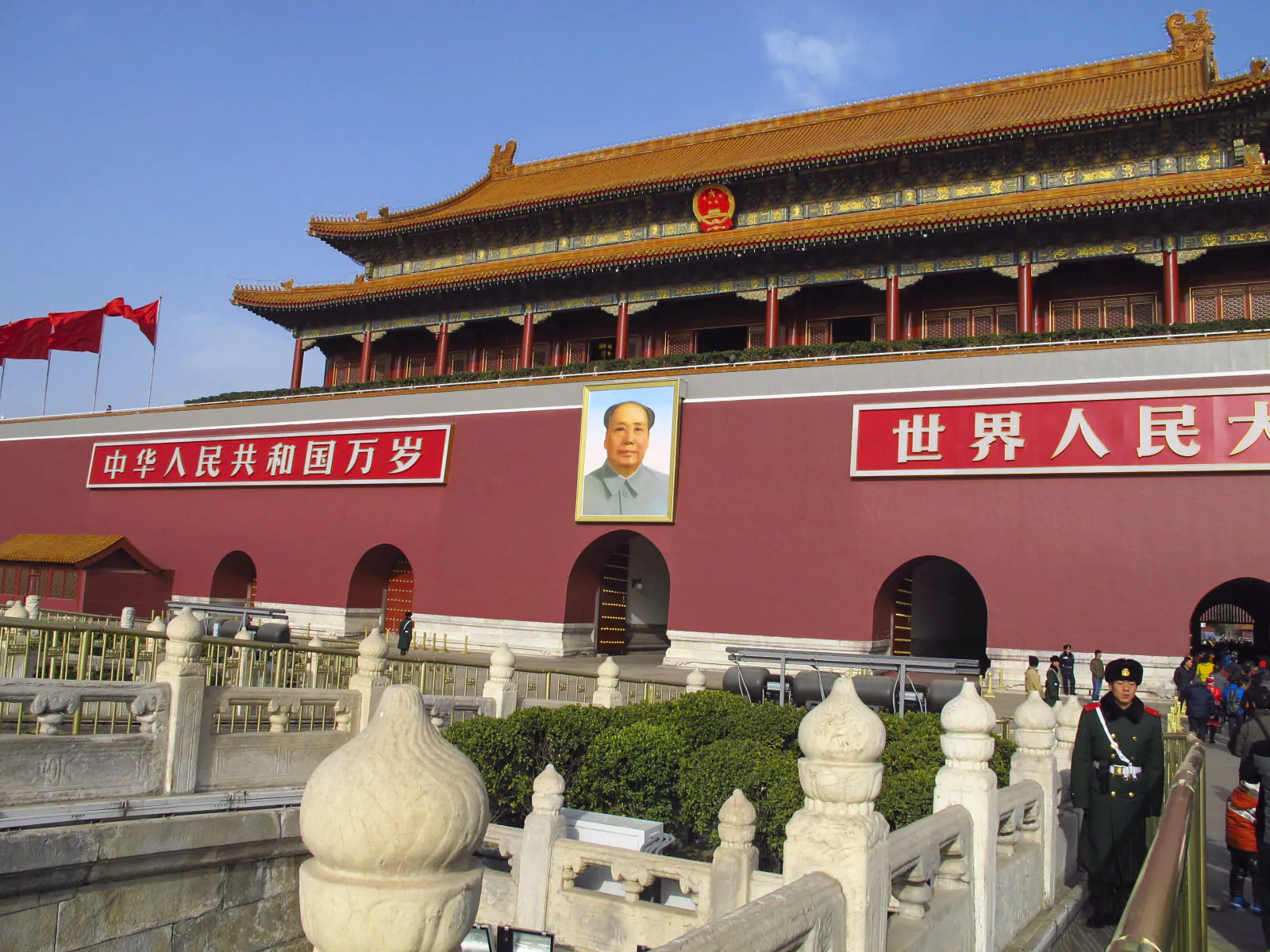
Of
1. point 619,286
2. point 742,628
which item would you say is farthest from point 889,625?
point 619,286

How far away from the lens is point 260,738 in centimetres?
741

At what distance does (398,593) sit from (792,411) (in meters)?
9.34

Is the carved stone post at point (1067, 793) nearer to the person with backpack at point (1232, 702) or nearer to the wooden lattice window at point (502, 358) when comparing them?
the person with backpack at point (1232, 702)

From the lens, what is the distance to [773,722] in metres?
8.96

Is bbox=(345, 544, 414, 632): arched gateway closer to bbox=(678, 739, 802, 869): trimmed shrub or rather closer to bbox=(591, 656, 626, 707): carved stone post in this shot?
Result: bbox=(591, 656, 626, 707): carved stone post

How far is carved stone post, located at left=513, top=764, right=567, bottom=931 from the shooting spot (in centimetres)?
550

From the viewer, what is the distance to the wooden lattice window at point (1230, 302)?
55.5 ft

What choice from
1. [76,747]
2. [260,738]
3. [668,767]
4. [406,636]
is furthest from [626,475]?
[76,747]

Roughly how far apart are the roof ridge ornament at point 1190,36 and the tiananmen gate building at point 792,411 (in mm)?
72

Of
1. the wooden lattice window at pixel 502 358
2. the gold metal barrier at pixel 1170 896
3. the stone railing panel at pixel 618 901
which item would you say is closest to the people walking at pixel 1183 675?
the stone railing panel at pixel 618 901

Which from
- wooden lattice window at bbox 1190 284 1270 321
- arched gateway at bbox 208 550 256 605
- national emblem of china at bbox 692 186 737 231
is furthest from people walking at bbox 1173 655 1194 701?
arched gateway at bbox 208 550 256 605

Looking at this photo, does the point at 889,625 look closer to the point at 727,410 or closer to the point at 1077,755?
the point at 727,410

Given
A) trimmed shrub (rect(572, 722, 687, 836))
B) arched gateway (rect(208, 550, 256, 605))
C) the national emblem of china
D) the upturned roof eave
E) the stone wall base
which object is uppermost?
the upturned roof eave

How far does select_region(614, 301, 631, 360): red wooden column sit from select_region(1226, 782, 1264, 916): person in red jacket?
49.6 feet
